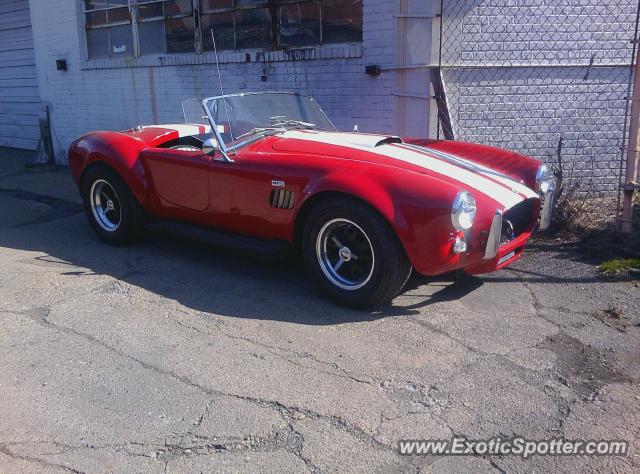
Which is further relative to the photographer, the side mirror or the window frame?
the window frame

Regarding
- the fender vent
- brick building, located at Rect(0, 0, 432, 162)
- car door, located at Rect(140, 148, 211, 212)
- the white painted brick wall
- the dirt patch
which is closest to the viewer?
the dirt patch

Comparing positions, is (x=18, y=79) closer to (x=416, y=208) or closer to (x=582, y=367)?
(x=416, y=208)

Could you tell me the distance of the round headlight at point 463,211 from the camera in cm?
390

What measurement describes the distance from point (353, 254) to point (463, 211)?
2.71 feet

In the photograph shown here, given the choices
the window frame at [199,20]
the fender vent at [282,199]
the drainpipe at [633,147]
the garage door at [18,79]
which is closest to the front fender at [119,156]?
the fender vent at [282,199]

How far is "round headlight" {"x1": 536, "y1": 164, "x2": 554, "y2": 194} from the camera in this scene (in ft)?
16.2

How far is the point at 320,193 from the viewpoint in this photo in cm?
437

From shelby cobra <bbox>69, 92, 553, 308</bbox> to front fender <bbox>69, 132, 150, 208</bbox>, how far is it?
13 mm


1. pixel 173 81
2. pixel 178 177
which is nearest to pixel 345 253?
pixel 178 177

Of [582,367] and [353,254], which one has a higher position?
[353,254]

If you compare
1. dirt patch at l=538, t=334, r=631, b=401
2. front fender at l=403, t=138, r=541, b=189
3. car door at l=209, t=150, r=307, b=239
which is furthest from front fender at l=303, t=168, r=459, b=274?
front fender at l=403, t=138, r=541, b=189

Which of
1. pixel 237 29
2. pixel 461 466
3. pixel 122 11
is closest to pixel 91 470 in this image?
pixel 461 466

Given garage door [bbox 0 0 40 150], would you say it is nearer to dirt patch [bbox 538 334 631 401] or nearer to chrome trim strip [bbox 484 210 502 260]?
chrome trim strip [bbox 484 210 502 260]

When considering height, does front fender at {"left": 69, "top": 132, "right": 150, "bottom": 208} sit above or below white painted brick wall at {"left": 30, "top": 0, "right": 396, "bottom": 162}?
below
